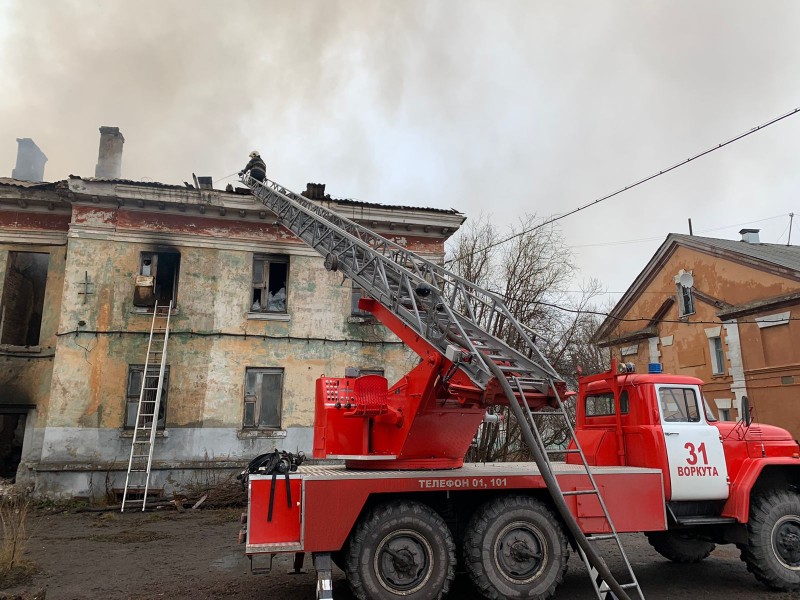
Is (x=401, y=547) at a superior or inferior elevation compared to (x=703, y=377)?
inferior

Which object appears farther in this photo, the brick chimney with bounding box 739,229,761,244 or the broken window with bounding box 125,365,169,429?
the brick chimney with bounding box 739,229,761,244

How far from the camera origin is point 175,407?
14016 mm

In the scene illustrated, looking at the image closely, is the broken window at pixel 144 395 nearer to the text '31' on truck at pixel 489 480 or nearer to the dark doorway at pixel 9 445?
the dark doorway at pixel 9 445

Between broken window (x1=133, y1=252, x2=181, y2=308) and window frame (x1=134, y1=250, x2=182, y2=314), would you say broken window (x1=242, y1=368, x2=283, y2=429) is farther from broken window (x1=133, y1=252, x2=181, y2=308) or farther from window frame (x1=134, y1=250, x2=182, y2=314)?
broken window (x1=133, y1=252, x2=181, y2=308)

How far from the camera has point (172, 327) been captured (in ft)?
47.4

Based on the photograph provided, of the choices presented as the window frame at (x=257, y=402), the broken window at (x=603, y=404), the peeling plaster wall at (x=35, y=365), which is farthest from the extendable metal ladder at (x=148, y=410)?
the broken window at (x=603, y=404)

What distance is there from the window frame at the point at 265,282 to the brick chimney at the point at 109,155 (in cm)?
627

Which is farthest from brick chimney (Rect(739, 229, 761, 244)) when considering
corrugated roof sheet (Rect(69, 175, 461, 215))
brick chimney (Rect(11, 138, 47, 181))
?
brick chimney (Rect(11, 138, 47, 181))

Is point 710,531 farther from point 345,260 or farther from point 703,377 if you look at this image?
point 703,377

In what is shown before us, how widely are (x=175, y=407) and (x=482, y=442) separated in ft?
28.8

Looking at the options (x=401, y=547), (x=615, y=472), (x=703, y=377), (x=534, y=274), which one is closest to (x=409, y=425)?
(x=401, y=547)

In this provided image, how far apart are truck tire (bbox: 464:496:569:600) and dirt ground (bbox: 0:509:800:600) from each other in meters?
0.86

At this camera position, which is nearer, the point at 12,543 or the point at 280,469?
the point at 280,469

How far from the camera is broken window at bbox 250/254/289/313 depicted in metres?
15.3
